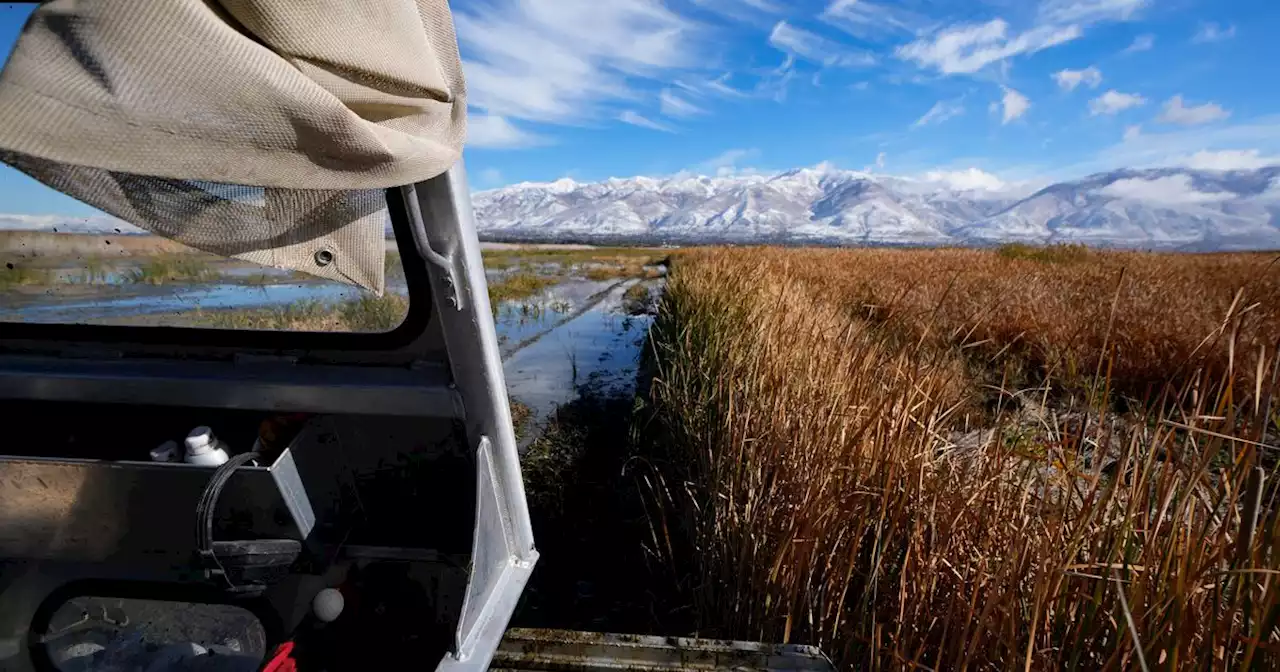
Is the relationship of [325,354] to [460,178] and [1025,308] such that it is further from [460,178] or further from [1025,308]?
[1025,308]

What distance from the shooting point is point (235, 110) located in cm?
77

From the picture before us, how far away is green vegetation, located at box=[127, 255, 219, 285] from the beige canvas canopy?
53 centimetres

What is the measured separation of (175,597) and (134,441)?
0.46 meters

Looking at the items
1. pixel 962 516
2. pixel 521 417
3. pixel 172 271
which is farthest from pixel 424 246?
pixel 521 417

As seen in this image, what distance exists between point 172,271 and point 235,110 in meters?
0.94

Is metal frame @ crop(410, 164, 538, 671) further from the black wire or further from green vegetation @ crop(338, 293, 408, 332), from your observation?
the black wire

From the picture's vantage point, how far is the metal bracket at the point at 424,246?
127 centimetres

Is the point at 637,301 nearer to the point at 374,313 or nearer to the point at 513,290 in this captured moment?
the point at 513,290

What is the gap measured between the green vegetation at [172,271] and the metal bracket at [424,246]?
1.94ft

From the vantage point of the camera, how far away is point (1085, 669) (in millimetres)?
1060

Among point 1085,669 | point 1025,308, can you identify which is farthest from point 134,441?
point 1025,308

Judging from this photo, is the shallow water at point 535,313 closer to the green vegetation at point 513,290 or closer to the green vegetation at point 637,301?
the green vegetation at point 513,290

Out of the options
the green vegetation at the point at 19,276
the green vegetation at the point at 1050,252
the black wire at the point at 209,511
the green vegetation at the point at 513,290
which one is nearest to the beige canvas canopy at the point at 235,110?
the black wire at the point at 209,511

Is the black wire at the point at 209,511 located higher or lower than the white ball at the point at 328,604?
higher
